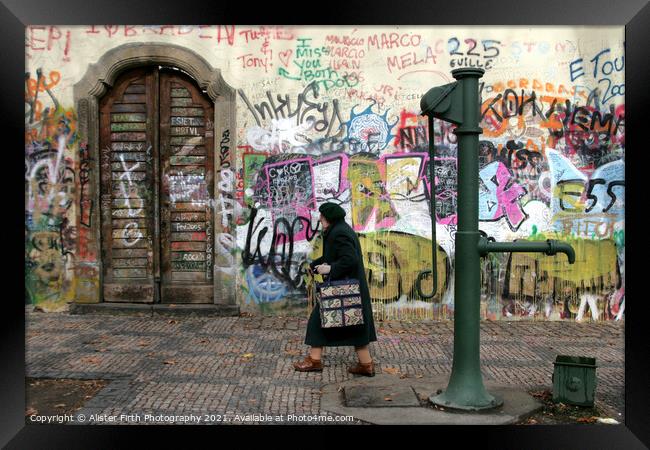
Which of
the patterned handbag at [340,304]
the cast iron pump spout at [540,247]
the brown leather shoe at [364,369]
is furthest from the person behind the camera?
the brown leather shoe at [364,369]

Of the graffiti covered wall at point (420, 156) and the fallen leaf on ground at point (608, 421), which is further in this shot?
the graffiti covered wall at point (420, 156)

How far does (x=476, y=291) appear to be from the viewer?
5.48 metres

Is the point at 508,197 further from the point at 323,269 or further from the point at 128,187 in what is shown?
the point at 128,187

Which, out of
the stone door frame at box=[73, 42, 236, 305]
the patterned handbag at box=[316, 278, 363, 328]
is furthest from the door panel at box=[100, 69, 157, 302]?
the patterned handbag at box=[316, 278, 363, 328]

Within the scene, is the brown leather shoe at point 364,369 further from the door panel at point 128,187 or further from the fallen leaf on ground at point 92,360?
the door panel at point 128,187

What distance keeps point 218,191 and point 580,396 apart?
5855 millimetres

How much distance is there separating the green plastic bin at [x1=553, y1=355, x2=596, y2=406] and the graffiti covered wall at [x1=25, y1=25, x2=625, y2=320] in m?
3.81

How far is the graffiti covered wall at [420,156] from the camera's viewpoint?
373 inches

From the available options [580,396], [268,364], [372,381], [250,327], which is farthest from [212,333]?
[580,396]

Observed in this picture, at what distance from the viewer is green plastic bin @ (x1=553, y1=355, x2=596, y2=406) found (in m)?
5.62

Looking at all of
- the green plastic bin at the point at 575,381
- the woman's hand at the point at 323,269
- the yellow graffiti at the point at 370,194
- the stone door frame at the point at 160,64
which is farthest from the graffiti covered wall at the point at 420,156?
the green plastic bin at the point at 575,381

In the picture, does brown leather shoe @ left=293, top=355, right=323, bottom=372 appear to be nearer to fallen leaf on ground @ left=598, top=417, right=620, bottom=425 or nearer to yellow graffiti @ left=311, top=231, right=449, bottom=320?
fallen leaf on ground @ left=598, top=417, right=620, bottom=425

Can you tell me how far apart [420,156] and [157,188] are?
390 cm

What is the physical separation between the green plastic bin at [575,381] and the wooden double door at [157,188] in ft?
18.0
